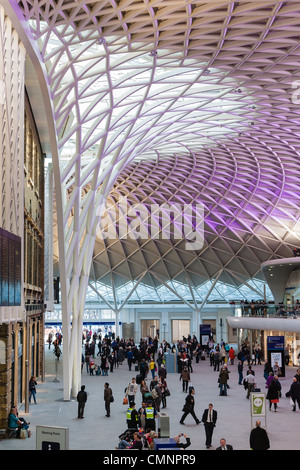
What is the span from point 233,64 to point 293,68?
3.16 m

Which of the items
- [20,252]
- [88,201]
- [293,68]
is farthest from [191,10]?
[88,201]

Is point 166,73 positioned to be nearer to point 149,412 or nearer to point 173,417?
point 173,417

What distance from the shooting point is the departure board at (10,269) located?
51.3 ft

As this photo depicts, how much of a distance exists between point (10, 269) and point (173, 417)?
475 inches

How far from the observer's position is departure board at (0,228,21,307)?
1564 cm

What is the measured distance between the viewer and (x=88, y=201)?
33562 mm

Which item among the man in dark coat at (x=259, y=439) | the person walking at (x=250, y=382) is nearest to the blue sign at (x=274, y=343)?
the person walking at (x=250, y=382)

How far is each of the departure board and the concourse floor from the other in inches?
224

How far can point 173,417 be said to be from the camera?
2502cm
